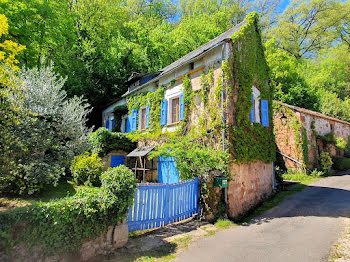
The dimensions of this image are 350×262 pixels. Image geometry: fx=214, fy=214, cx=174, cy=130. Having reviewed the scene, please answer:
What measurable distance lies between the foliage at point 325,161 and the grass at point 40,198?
16.5 metres

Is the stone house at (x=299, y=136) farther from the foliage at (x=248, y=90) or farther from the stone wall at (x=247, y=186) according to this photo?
the stone wall at (x=247, y=186)

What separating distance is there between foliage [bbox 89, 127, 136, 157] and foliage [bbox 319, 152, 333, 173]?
14099mm

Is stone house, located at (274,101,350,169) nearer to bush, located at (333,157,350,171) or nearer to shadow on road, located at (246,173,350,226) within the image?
bush, located at (333,157,350,171)

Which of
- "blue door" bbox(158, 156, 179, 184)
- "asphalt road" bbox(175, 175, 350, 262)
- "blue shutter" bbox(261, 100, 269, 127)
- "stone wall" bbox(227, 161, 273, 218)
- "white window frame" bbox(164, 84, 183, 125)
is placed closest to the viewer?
"asphalt road" bbox(175, 175, 350, 262)

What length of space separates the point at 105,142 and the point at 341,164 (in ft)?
58.7

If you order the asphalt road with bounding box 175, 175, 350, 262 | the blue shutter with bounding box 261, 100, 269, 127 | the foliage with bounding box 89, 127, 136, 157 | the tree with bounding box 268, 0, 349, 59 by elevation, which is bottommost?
the asphalt road with bounding box 175, 175, 350, 262

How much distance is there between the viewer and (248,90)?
986 cm

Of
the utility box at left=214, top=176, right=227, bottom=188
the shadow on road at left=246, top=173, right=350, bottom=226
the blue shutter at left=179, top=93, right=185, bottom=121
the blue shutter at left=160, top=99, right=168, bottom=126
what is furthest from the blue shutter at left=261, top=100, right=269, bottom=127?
the utility box at left=214, top=176, right=227, bottom=188

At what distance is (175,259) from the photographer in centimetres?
470

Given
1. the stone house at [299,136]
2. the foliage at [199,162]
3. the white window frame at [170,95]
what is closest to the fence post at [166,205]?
the foliage at [199,162]

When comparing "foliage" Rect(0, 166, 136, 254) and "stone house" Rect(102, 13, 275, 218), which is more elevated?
"stone house" Rect(102, 13, 275, 218)

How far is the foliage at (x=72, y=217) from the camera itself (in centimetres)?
378

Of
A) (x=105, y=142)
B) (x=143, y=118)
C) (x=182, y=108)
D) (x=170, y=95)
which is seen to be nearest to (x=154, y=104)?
(x=170, y=95)

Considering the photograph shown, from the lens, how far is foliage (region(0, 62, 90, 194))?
7.88m
